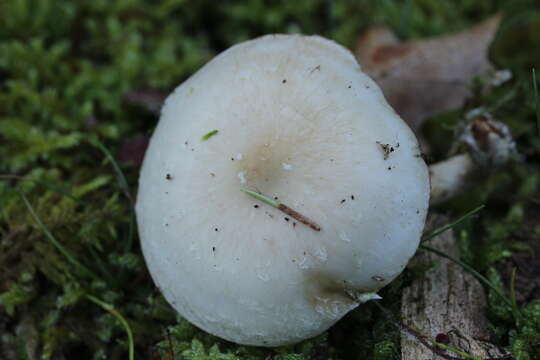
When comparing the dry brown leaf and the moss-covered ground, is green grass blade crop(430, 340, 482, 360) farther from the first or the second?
the dry brown leaf

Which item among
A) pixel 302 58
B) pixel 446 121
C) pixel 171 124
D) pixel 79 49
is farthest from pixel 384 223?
pixel 79 49

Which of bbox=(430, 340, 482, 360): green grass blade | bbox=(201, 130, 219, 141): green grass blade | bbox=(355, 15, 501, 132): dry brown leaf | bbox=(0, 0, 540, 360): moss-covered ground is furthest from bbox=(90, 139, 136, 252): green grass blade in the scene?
bbox=(355, 15, 501, 132): dry brown leaf

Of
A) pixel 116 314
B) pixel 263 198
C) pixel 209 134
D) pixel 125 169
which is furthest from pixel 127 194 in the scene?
pixel 263 198

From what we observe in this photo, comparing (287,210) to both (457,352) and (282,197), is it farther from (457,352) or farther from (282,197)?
(457,352)

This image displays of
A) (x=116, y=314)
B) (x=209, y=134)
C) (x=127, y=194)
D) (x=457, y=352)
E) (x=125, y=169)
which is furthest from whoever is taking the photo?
(x=125, y=169)

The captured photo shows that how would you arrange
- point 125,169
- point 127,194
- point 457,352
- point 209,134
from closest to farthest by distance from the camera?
1. point 457,352
2. point 209,134
3. point 127,194
4. point 125,169

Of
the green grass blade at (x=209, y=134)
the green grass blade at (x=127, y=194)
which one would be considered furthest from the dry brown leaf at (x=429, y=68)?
the green grass blade at (x=127, y=194)

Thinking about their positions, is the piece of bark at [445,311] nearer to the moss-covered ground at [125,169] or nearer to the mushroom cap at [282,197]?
the moss-covered ground at [125,169]
